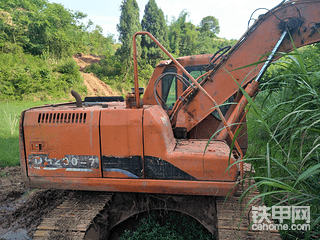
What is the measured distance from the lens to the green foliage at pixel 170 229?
2.93 m

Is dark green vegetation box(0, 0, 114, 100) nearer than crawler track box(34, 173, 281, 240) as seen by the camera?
No

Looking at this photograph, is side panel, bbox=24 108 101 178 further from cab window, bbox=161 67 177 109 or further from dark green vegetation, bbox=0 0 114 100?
dark green vegetation, bbox=0 0 114 100

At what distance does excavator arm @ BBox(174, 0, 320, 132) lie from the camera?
9.30ft

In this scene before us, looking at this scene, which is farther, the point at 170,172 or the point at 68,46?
the point at 68,46

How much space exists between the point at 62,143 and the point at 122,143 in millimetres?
716

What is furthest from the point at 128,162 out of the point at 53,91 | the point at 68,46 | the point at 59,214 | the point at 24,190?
the point at 68,46

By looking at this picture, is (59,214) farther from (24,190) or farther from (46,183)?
(24,190)

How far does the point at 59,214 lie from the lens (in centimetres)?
263

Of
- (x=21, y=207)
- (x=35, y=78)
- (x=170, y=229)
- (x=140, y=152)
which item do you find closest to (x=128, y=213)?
(x=170, y=229)

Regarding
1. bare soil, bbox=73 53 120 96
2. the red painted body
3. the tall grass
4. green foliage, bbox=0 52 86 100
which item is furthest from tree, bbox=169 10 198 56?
the tall grass

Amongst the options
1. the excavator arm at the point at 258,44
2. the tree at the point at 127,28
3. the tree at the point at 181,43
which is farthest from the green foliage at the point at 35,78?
the tree at the point at 181,43

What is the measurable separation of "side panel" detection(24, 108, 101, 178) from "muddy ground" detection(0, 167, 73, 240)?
0.69 metres

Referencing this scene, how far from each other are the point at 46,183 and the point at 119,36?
26.7 m

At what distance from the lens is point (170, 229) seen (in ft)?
10.2
